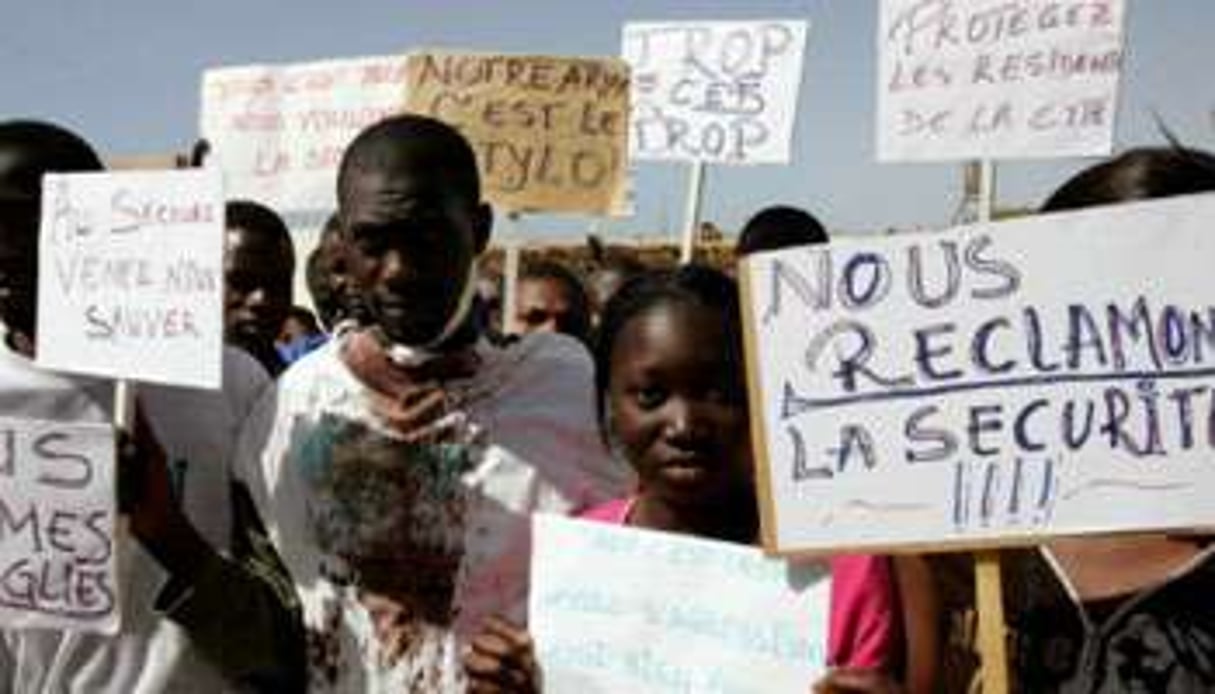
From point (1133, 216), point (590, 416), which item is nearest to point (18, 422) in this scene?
point (590, 416)

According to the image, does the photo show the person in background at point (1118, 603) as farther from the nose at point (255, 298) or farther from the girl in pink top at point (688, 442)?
the nose at point (255, 298)

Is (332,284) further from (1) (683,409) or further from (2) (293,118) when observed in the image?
(1) (683,409)

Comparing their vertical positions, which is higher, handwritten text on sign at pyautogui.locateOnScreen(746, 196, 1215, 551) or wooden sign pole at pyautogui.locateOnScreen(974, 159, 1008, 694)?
handwritten text on sign at pyautogui.locateOnScreen(746, 196, 1215, 551)

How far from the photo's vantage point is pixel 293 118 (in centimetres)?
545

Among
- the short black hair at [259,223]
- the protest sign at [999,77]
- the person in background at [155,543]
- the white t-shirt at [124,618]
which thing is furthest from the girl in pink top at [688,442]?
the short black hair at [259,223]

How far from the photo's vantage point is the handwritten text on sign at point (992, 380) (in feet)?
6.01

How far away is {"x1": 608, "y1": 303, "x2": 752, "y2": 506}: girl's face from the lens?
2115mm

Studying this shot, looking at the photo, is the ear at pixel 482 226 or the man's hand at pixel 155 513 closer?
the man's hand at pixel 155 513

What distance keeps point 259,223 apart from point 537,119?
78 centimetres

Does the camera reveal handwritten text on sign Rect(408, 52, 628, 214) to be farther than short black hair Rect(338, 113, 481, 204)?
Yes

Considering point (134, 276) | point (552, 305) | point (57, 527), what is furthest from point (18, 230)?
point (552, 305)

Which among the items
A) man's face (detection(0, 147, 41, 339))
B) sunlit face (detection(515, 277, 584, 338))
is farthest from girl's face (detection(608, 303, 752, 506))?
sunlit face (detection(515, 277, 584, 338))

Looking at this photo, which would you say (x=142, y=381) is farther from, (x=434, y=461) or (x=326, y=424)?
(x=434, y=461)

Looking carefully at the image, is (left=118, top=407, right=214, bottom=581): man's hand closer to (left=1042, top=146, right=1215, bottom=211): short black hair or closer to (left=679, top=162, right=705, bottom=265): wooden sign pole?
(left=1042, top=146, right=1215, bottom=211): short black hair
